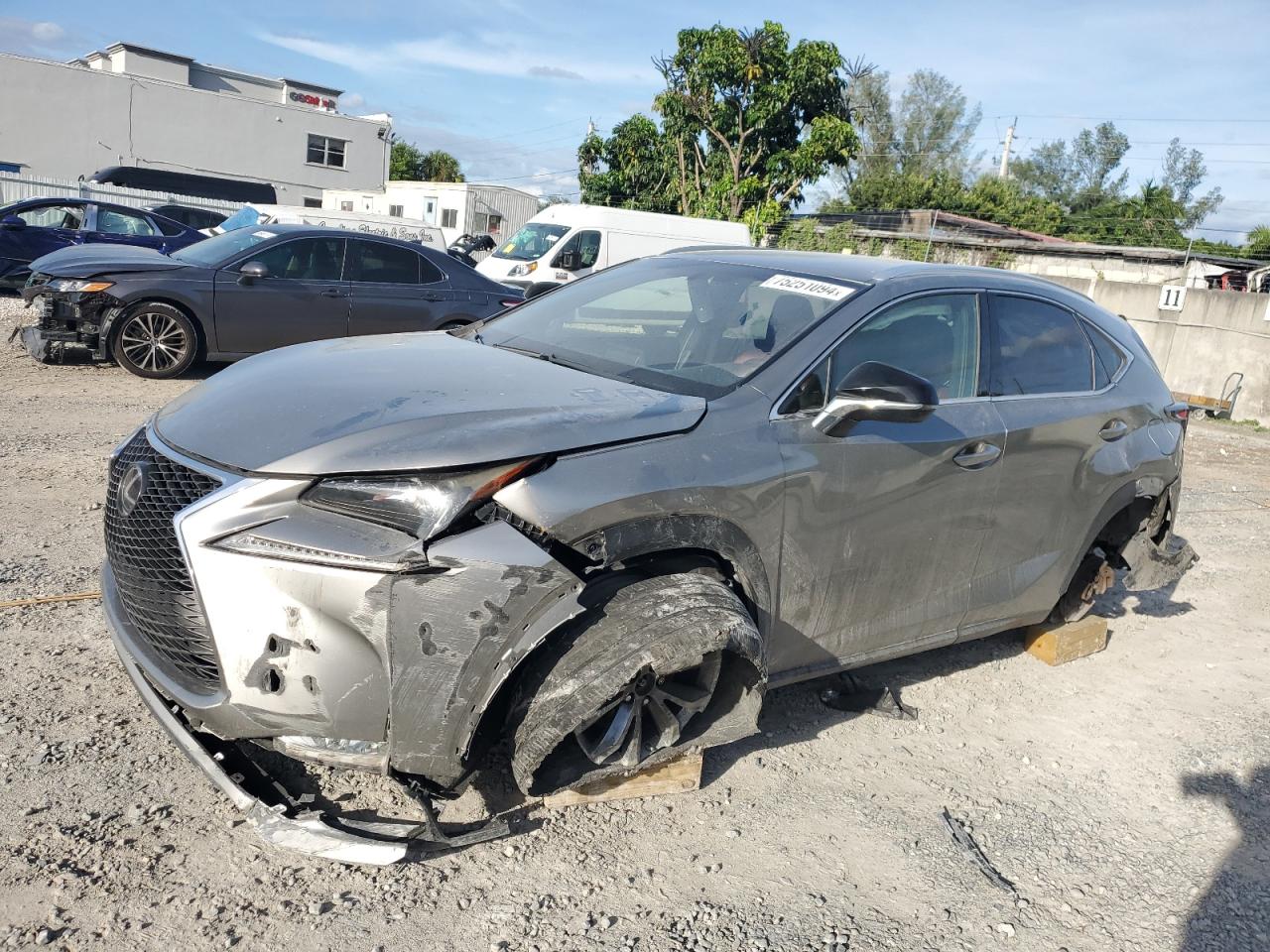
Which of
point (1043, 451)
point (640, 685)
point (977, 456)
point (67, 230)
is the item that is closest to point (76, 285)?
point (67, 230)

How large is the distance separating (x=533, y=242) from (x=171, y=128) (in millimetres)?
30105

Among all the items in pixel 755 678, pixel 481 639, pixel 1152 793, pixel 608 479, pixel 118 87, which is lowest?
pixel 1152 793

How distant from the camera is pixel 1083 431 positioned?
14.4 ft

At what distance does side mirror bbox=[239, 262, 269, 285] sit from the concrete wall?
42.0 feet

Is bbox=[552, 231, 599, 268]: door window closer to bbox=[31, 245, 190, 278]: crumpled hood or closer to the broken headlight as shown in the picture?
bbox=[31, 245, 190, 278]: crumpled hood

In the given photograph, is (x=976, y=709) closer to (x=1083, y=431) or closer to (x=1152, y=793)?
(x=1152, y=793)

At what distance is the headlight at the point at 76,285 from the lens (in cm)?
883

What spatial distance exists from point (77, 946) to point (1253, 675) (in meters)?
5.33

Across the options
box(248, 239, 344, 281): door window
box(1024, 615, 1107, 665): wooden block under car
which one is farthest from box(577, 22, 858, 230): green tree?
box(1024, 615, 1107, 665): wooden block under car

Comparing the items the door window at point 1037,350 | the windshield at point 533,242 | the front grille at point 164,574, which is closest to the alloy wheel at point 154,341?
the front grille at point 164,574

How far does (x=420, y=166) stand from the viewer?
209 feet

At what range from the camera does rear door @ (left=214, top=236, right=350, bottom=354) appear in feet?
31.3

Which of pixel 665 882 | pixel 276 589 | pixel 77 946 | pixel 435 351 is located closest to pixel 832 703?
pixel 665 882

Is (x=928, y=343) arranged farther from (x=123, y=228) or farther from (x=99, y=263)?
(x=123, y=228)
